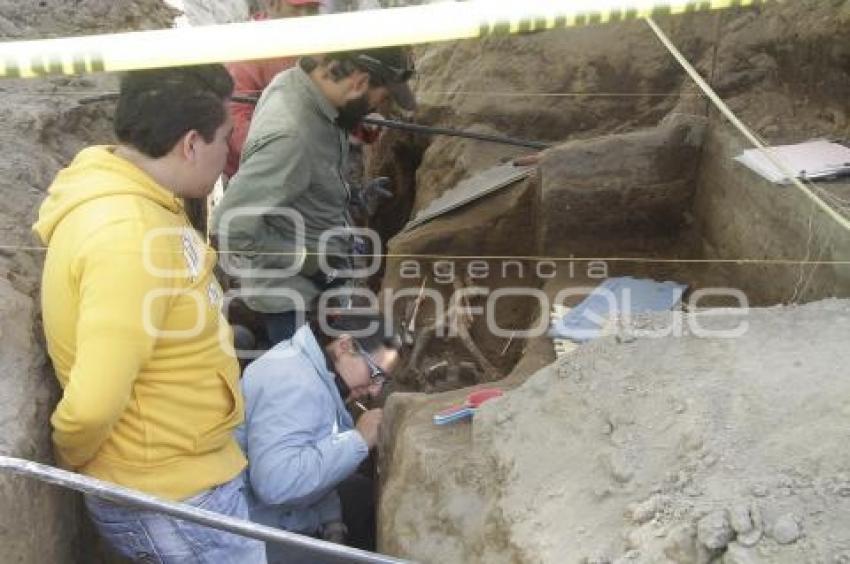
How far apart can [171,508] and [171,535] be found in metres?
0.44

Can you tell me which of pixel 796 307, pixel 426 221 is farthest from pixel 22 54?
pixel 426 221

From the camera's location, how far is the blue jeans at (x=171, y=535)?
2.49 m

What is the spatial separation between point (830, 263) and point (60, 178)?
2950 mm

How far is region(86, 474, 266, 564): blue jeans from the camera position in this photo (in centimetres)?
249

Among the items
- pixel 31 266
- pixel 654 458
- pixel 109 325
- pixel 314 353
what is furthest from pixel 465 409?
pixel 31 266

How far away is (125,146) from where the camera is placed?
2.42 meters

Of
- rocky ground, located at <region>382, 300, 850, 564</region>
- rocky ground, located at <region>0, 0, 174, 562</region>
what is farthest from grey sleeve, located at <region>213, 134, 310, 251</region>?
rocky ground, located at <region>382, 300, 850, 564</region>

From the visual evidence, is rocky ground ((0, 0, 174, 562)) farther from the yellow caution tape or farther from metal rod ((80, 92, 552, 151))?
metal rod ((80, 92, 552, 151))

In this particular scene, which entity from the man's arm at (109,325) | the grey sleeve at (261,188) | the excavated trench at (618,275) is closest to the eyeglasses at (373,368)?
the excavated trench at (618,275)

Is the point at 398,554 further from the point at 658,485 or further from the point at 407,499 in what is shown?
the point at 658,485

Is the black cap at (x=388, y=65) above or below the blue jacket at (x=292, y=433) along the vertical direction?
Answer: above

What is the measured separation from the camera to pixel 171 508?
2.12 m

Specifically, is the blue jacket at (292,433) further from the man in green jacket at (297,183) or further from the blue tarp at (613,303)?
the blue tarp at (613,303)

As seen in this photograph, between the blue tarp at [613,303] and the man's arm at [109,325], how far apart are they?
223 cm
